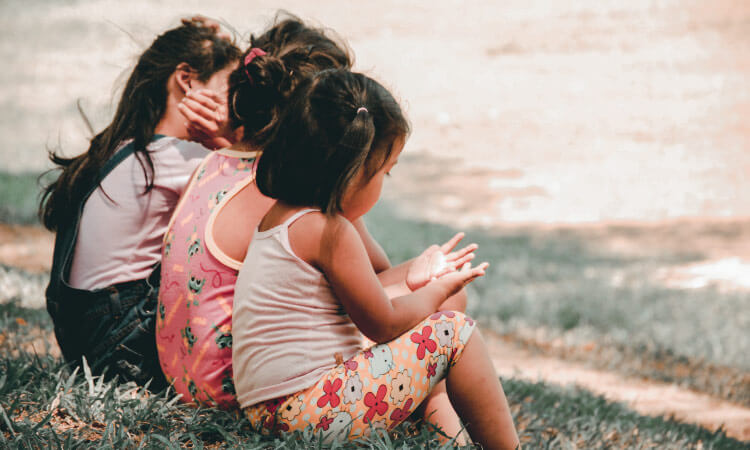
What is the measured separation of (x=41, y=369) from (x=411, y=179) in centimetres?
696

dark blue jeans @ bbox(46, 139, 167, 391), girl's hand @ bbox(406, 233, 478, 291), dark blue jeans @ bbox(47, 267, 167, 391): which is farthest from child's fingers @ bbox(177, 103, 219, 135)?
girl's hand @ bbox(406, 233, 478, 291)

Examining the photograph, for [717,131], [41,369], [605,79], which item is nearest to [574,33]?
[605,79]

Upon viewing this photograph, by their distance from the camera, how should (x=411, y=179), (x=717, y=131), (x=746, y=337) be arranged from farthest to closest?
1. (x=717, y=131)
2. (x=411, y=179)
3. (x=746, y=337)

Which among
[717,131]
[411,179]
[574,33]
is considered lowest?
[411,179]

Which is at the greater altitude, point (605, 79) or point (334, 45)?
point (334, 45)

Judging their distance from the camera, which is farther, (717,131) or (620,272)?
(717,131)

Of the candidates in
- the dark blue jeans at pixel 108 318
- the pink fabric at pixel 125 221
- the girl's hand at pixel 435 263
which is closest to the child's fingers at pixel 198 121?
the pink fabric at pixel 125 221

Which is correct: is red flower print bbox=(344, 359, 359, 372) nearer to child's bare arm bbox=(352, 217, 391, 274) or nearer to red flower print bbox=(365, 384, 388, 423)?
red flower print bbox=(365, 384, 388, 423)

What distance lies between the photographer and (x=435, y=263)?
2.47m

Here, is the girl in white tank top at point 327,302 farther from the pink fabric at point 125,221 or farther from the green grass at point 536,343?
the pink fabric at point 125,221

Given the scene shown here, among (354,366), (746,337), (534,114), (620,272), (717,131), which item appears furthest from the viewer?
(534,114)

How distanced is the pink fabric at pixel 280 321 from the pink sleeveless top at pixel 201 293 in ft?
0.50

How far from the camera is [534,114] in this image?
11.3 metres

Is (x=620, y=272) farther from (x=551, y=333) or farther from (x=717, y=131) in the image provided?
(x=717, y=131)
